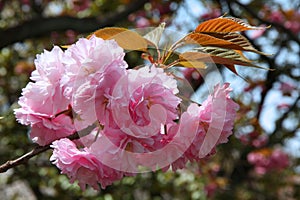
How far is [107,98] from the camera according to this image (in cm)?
81

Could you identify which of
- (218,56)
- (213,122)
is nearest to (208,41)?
(218,56)

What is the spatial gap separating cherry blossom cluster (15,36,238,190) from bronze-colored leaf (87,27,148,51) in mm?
94

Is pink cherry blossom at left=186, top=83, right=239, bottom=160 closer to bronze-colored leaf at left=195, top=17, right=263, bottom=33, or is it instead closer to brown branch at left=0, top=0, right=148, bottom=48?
bronze-colored leaf at left=195, top=17, right=263, bottom=33

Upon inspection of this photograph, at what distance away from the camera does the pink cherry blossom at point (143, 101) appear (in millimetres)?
808

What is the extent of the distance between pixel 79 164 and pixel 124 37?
10.6 inches

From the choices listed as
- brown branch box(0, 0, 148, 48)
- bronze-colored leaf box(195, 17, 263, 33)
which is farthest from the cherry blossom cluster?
brown branch box(0, 0, 148, 48)

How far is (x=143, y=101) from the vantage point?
0.82 meters

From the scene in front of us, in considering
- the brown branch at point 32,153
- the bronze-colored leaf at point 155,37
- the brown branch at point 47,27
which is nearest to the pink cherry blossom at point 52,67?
the brown branch at point 32,153

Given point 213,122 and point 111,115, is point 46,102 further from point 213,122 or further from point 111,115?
point 213,122

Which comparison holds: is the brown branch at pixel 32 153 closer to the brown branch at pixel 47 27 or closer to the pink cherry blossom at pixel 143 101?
the pink cherry blossom at pixel 143 101

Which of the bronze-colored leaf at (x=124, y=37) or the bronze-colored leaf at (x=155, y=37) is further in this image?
the bronze-colored leaf at (x=155, y=37)

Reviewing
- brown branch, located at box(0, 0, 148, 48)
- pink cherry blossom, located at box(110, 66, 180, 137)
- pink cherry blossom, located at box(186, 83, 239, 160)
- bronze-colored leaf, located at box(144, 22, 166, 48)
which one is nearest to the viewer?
pink cherry blossom, located at box(110, 66, 180, 137)

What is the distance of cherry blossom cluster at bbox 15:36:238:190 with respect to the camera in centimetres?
82

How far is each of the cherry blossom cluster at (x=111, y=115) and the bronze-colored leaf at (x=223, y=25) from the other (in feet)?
0.36
